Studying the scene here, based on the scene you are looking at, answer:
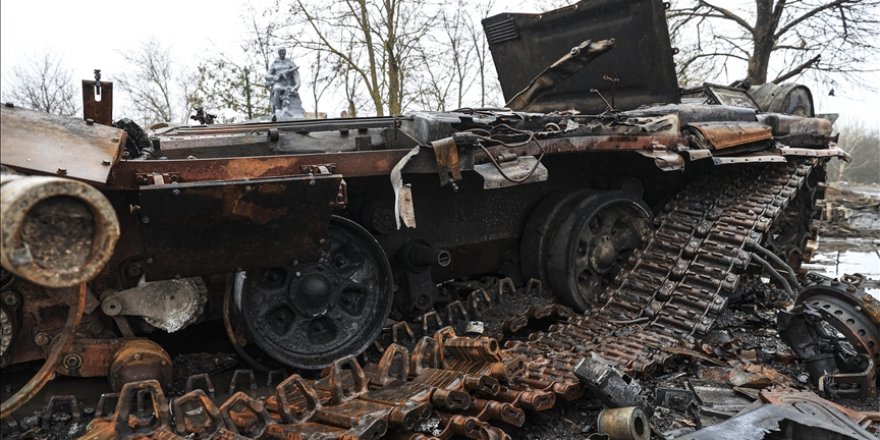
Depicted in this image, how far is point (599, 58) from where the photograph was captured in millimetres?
7207

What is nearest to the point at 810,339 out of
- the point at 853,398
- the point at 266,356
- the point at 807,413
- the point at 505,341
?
the point at 853,398

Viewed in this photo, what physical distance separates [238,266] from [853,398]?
354cm

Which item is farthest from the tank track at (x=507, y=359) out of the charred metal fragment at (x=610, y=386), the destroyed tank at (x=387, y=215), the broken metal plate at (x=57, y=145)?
the broken metal plate at (x=57, y=145)

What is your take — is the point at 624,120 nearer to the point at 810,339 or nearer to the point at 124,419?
the point at 810,339

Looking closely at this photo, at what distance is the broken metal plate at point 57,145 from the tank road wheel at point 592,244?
3.29 metres

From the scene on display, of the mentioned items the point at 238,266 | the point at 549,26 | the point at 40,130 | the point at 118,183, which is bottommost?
the point at 238,266

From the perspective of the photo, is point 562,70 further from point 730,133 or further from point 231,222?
point 231,222

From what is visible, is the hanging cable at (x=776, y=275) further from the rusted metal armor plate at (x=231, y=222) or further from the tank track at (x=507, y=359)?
the rusted metal armor plate at (x=231, y=222)

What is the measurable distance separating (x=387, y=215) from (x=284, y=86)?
7294mm

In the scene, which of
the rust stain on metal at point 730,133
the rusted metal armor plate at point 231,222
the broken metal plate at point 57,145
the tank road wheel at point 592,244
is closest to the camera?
the broken metal plate at point 57,145

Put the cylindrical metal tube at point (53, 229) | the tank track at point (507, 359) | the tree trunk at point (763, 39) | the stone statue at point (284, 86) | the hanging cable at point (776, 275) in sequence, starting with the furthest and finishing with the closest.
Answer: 1. the tree trunk at point (763, 39)
2. the stone statue at point (284, 86)
3. the hanging cable at point (776, 275)
4. the tank track at point (507, 359)
5. the cylindrical metal tube at point (53, 229)

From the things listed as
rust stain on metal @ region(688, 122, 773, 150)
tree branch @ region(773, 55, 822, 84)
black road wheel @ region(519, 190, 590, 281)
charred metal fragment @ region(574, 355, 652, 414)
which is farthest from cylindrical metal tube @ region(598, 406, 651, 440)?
tree branch @ region(773, 55, 822, 84)

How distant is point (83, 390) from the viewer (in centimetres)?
393

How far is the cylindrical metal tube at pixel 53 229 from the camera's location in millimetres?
2197
